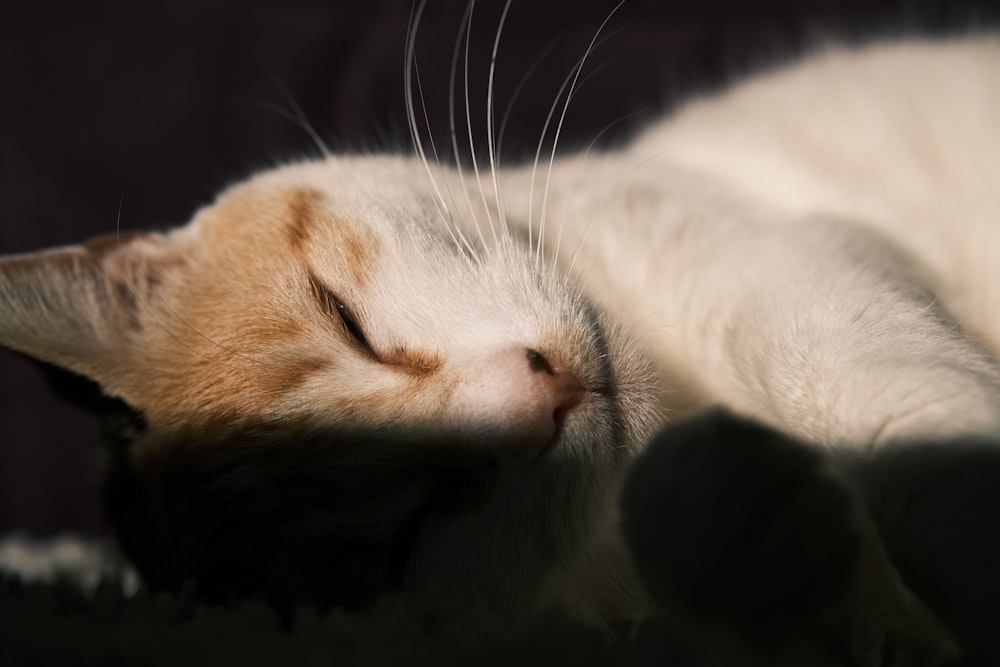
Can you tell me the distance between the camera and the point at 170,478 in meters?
1.07

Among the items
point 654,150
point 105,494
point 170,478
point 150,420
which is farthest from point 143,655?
point 654,150

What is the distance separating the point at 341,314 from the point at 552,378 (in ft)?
1.15

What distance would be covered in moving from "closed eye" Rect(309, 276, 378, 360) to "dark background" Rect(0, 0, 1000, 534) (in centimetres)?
66

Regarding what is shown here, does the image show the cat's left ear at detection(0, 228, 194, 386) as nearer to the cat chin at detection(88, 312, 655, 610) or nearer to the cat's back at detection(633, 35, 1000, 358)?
the cat chin at detection(88, 312, 655, 610)

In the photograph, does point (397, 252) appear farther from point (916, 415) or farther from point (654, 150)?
point (654, 150)

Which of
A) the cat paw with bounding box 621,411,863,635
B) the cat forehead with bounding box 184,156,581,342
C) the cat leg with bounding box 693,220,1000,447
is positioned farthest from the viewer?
the cat forehead with bounding box 184,156,581,342

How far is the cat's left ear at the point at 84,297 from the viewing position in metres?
1.13

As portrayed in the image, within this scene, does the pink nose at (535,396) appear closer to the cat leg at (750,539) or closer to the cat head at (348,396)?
the cat head at (348,396)

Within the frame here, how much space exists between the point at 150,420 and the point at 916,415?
103 cm

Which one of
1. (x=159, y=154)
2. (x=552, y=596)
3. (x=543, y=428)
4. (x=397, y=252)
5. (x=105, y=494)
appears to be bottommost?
(x=552, y=596)

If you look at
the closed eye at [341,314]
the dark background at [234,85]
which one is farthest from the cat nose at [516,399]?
the dark background at [234,85]

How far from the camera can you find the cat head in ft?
3.01

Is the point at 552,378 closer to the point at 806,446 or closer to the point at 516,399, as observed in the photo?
the point at 516,399

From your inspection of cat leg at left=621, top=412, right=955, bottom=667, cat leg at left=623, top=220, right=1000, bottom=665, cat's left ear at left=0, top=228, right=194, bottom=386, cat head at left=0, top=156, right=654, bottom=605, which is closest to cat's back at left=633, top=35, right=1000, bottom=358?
cat leg at left=623, top=220, right=1000, bottom=665
